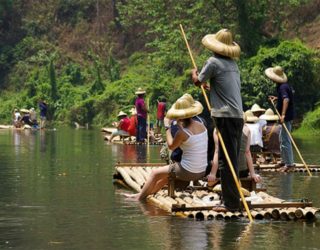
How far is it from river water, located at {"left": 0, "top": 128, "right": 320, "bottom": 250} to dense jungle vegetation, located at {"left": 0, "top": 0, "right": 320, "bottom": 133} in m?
19.9

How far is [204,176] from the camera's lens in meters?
11.6

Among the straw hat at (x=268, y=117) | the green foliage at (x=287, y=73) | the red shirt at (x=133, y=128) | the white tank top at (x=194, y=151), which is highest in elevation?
the green foliage at (x=287, y=73)

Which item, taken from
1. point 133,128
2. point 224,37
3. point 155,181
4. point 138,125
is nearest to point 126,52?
point 133,128

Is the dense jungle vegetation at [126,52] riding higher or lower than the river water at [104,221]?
higher

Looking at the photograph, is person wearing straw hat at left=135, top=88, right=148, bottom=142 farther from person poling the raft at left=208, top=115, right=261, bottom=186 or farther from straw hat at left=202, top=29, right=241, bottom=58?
straw hat at left=202, top=29, right=241, bottom=58

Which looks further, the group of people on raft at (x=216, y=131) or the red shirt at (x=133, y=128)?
the red shirt at (x=133, y=128)

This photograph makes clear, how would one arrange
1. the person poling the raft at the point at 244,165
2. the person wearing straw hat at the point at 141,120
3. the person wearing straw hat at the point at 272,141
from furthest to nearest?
1. the person wearing straw hat at the point at 141,120
2. the person wearing straw hat at the point at 272,141
3. the person poling the raft at the point at 244,165

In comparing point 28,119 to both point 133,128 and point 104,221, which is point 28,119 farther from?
point 104,221

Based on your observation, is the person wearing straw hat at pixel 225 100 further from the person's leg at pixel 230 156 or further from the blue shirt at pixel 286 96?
the blue shirt at pixel 286 96

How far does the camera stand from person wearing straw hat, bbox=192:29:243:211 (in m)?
10.2

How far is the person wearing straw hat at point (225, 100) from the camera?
1023 centimetres

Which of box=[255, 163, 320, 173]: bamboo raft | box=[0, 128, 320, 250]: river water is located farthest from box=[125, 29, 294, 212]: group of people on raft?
box=[255, 163, 320, 173]: bamboo raft

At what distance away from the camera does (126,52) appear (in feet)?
215

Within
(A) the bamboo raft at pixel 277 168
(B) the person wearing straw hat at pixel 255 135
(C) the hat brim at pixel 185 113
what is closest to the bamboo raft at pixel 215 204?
(C) the hat brim at pixel 185 113
